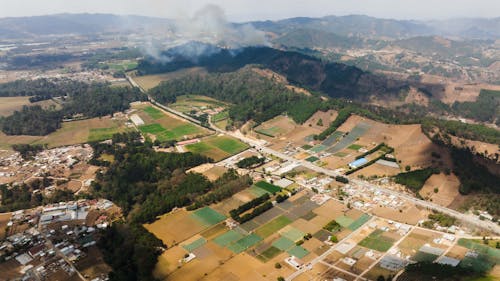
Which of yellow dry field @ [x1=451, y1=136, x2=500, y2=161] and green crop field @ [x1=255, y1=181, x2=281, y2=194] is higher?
yellow dry field @ [x1=451, y1=136, x2=500, y2=161]

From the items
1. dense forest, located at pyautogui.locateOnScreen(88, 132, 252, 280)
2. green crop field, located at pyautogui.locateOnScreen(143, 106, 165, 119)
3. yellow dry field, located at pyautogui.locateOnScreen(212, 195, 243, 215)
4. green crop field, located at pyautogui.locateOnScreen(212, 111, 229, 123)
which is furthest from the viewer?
green crop field, located at pyautogui.locateOnScreen(143, 106, 165, 119)

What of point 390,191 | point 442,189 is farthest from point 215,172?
point 442,189

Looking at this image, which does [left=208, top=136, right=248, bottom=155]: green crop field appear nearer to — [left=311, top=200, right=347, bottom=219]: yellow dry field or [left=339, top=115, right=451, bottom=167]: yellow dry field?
[left=339, top=115, right=451, bottom=167]: yellow dry field

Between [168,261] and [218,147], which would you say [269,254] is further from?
[218,147]

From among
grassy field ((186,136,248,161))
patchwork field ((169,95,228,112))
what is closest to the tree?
grassy field ((186,136,248,161))

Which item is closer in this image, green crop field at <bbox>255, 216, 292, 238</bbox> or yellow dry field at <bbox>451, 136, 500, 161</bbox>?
green crop field at <bbox>255, 216, 292, 238</bbox>

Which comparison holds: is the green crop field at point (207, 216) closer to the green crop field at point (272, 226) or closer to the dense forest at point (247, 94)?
the green crop field at point (272, 226)

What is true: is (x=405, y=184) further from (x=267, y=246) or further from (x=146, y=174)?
(x=146, y=174)

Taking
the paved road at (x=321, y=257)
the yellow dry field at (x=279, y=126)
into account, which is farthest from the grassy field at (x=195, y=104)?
the paved road at (x=321, y=257)
